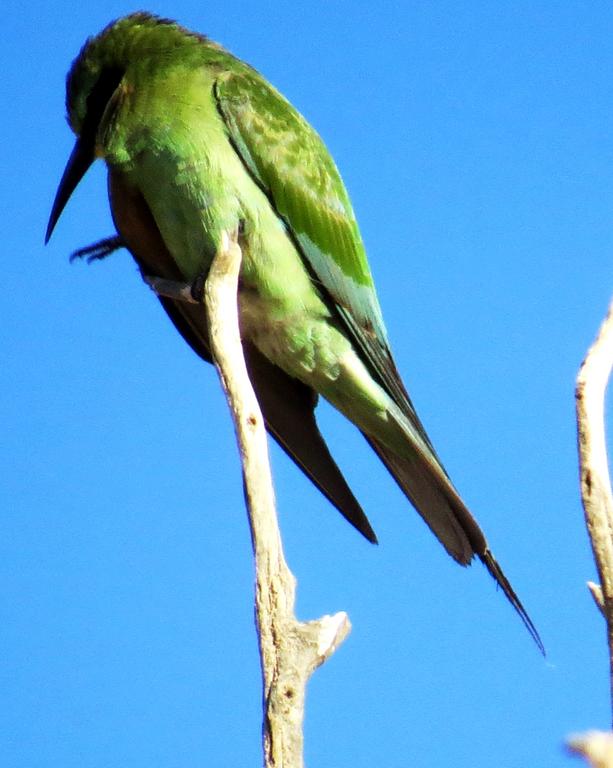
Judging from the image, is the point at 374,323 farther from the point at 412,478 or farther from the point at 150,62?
the point at 150,62

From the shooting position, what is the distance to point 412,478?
4.57m

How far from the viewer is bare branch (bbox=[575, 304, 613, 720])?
8.43ft

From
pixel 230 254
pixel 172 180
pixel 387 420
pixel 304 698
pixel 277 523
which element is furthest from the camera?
pixel 387 420

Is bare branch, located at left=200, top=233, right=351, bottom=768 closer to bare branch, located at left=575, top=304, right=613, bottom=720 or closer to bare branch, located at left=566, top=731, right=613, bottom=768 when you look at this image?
bare branch, located at left=575, top=304, right=613, bottom=720

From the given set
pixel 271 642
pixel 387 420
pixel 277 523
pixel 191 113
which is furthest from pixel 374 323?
pixel 271 642

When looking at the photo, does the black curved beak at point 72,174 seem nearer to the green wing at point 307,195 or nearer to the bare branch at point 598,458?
the green wing at point 307,195

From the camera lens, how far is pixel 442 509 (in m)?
4.37

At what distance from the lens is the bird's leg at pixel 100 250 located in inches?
191

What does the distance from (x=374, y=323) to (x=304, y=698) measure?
2.45 meters

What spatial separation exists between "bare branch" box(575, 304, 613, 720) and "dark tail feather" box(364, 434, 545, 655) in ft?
4.02

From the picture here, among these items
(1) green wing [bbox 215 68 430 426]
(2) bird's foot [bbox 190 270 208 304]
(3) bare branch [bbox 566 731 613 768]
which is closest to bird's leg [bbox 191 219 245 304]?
(2) bird's foot [bbox 190 270 208 304]

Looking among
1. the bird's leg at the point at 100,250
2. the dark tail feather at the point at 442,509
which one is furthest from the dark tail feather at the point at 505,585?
the bird's leg at the point at 100,250

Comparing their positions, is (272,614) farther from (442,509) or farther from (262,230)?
(262,230)

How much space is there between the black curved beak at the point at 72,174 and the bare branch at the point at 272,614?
5.77 ft
